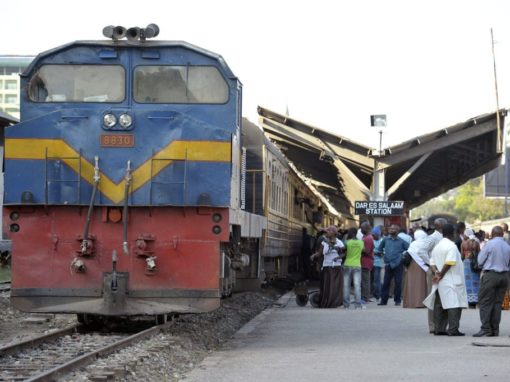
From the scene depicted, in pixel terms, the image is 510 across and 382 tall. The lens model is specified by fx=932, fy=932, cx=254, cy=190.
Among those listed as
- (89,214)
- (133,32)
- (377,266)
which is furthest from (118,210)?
(377,266)

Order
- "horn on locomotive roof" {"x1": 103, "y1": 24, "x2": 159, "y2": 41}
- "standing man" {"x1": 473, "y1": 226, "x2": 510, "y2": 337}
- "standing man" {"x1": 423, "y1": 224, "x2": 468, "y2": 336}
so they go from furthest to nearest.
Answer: "standing man" {"x1": 423, "y1": 224, "x2": 468, "y2": 336} < "standing man" {"x1": 473, "y1": 226, "x2": 510, "y2": 337} < "horn on locomotive roof" {"x1": 103, "y1": 24, "x2": 159, "y2": 41}

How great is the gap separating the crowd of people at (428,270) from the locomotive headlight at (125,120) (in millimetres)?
4682

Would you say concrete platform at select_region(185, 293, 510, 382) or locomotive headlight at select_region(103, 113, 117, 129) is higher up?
locomotive headlight at select_region(103, 113, 117, 129)

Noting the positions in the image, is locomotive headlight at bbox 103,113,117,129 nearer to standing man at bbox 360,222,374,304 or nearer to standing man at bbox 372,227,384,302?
standing man at bbox 360,222,374,304

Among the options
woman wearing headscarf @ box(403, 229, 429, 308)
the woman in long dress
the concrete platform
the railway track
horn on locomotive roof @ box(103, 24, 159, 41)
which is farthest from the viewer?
the woman in long dress

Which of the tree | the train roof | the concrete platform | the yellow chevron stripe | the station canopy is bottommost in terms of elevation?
the concrete platform

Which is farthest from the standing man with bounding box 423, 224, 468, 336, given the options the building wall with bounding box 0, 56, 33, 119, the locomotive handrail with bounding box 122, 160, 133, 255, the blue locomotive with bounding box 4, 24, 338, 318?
the building wall with bounding box 0, 56, 33, 119

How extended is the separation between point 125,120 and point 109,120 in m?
0.21

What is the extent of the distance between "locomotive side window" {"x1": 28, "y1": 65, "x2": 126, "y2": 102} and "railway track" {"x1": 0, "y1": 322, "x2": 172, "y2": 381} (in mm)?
3119

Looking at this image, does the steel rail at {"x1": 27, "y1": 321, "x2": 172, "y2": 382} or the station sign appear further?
the station sign

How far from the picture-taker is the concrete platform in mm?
9203

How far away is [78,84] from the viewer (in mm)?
12461

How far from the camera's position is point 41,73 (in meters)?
12.4

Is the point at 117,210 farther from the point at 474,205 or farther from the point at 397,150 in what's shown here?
the point at 474,205
